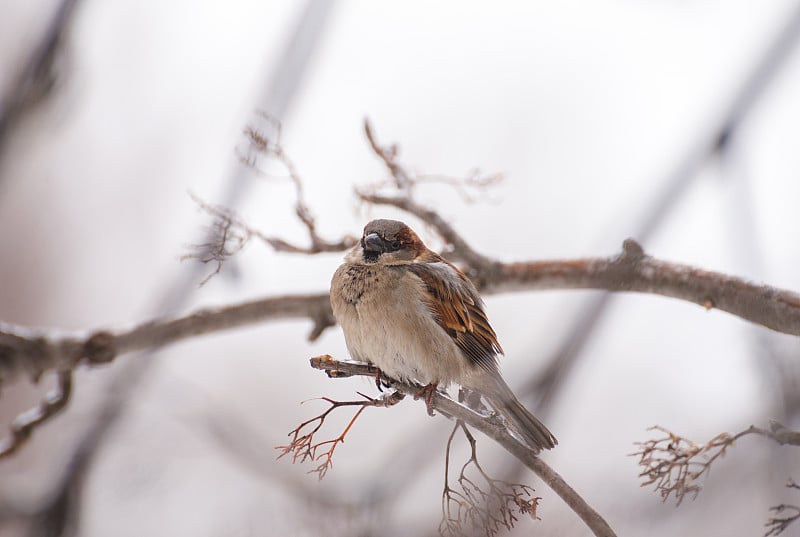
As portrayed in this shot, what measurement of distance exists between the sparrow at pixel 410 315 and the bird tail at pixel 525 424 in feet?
0.38

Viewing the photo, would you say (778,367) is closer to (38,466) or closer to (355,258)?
(355,258)

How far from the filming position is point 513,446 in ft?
4.56

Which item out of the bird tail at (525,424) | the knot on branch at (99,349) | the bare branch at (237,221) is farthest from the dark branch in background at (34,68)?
the knot on branch at (99,349)

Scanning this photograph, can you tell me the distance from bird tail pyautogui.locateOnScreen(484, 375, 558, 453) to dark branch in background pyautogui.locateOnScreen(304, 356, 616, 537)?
280 mm

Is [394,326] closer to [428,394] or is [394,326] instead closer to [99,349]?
[428,394]

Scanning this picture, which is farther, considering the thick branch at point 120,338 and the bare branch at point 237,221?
the thick branch at point 120,338

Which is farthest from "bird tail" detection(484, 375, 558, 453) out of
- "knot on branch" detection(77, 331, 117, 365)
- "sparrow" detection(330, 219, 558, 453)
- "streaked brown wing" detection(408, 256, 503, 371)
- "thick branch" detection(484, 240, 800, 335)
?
"knot on branch" detection(77, 331, 117, 365)

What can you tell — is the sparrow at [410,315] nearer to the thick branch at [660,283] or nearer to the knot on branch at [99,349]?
the thick branch at [660,283]

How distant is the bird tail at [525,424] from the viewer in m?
1.77

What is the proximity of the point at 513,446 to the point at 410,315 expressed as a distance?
843 millimetres

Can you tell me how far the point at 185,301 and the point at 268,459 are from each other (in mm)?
852

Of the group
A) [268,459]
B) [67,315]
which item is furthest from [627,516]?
[67,315]

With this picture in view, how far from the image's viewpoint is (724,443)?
133 cm

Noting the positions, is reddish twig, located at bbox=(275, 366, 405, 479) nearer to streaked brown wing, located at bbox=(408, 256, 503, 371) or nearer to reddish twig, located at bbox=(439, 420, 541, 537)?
reddish twig, located at bbox=(439, 420, 541, 537)
